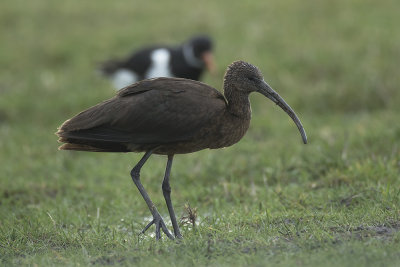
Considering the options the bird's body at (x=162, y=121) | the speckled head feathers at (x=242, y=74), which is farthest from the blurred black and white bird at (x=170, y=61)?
the bird's body at (x=162, y=121)

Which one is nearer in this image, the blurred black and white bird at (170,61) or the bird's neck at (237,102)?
the bird's neck at (237,102)

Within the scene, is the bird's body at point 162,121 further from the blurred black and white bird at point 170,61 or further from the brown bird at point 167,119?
the blurred black and white bird at point 170,61

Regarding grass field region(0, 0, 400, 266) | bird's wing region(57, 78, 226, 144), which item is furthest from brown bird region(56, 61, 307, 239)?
grass field region(0, 0, 400, 266)

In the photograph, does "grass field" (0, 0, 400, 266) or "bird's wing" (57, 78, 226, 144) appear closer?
"grass field" (0, 0, 400, 266)

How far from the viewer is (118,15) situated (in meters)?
13.3

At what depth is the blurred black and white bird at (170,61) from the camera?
1027cm

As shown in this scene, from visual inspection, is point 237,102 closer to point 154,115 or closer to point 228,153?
point 154,115

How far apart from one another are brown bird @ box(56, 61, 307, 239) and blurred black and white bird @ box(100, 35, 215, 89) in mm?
5188

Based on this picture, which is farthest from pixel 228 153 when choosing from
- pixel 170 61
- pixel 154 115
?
pixel 154 115

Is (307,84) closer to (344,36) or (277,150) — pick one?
(344,36)

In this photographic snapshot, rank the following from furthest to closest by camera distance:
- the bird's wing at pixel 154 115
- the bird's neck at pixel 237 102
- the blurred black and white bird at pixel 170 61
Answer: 1. the blurred black and white bird at pixel 170 61
2. the bird's neck at pixel 237 102
3. the bird's wing at pixel 154 115

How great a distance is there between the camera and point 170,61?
10.4 m

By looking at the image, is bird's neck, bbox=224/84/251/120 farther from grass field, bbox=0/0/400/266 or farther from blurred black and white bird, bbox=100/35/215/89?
blurred black and white bird, bbox=100/35/215/89

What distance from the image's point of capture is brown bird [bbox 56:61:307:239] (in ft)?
16.0
